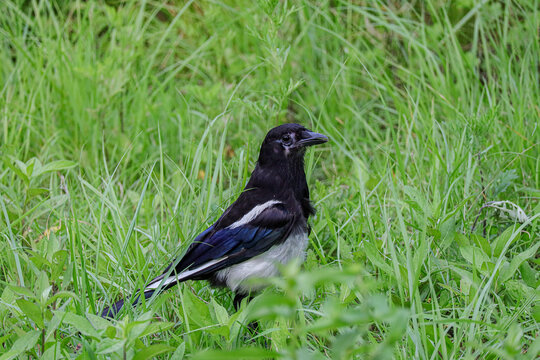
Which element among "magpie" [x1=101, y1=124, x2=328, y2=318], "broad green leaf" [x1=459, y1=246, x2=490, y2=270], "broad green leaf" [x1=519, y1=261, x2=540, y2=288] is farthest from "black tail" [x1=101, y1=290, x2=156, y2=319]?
"broad green leaf" [x1=519, y1=261, x2=540, y2=288]

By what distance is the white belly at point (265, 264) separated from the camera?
110 inches

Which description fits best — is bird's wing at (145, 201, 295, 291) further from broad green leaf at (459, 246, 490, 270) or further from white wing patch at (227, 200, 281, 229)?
broad green leaf at (459, 246, 490, 270)

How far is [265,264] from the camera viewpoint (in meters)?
2.82

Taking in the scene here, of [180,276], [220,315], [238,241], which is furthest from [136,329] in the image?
[238,241]

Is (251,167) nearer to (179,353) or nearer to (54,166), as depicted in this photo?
(54,166)

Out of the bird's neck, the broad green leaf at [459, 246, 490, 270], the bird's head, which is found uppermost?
the bird's head

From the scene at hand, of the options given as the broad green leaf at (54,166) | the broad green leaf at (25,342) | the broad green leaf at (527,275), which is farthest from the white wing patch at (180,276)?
the broad green leaf at (527,275)

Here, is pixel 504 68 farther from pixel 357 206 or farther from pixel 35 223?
pixel 35 223

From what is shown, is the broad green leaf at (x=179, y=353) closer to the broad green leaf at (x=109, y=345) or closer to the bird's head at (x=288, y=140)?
the broad green leaf at (x=109, y=345)

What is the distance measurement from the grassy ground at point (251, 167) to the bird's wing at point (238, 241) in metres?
0.10

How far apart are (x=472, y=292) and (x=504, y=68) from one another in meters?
1.99

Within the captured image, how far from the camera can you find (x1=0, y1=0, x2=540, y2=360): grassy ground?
2.20 metres

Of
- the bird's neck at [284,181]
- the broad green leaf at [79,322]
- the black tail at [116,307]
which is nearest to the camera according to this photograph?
the broad green leaf at [79,322]

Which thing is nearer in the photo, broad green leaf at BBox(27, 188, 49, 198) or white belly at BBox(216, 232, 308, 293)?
white belly at BBox(216, 232, 308, 293)
